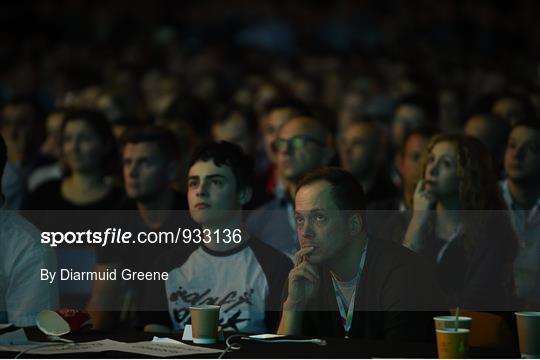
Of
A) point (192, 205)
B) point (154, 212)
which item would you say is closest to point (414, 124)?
point (154, 212)

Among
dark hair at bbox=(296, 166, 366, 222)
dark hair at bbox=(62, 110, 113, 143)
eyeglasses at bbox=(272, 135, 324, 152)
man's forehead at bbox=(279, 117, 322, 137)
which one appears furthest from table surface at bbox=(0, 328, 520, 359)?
dark hair at bbox=(62, 110, 113, 143)

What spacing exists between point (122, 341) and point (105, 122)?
359cm

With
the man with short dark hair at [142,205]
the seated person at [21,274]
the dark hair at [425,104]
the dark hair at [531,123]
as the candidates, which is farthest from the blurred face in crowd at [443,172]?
the dark hair at [425,104]

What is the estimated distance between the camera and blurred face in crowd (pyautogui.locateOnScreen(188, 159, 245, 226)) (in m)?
5.64

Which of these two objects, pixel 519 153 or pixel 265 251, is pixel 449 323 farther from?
pixel 519 153

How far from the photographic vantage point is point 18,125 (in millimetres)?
9656

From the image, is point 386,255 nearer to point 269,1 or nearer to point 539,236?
point 539,236

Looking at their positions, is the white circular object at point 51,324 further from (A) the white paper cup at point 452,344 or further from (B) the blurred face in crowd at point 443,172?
(B) the blurred face in crowd at point 443,172

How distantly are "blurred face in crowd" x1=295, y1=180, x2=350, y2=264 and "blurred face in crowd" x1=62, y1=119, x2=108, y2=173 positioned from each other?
2907 millimetres

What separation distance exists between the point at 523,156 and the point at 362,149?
1574mm

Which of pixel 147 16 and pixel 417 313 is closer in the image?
pixel 417 313

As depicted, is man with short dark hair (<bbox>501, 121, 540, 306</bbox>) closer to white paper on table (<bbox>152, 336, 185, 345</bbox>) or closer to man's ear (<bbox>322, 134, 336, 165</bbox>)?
man's ear (<bbox>322, 134, 336, 165</bbox>)

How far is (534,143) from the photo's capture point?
6977mm

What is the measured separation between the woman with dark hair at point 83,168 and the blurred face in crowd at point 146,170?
0.56 m
